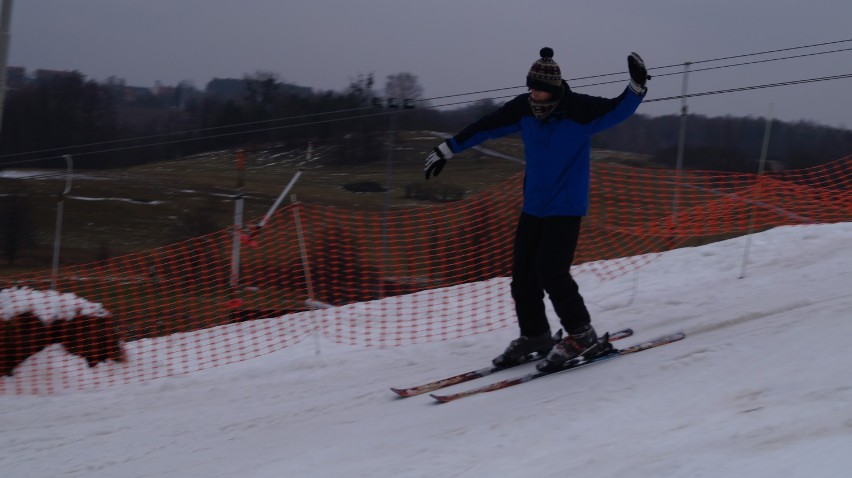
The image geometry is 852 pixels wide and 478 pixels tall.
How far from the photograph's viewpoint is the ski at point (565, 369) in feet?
16.3

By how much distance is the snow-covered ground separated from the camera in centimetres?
348

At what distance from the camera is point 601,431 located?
3.87 meters

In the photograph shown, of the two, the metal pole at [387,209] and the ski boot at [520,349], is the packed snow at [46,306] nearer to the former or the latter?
the metal pole at [387,209]

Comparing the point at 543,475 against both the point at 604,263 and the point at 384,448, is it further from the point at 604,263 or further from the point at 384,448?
the point at 604,263

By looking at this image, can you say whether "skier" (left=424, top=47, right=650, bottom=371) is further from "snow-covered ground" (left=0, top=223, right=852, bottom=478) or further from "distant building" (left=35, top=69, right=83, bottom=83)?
"distant building" (left=35, top=69, right=83, bottom=83)

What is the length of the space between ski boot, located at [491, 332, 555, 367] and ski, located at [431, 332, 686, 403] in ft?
0.87

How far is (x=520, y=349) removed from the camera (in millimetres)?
5492

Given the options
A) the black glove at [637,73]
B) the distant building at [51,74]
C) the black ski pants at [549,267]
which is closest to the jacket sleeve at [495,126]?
the black ski pants at [549,267]

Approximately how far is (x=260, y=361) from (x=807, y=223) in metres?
5.97

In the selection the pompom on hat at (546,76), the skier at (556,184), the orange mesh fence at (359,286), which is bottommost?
the orange mesh fence at (359,286)

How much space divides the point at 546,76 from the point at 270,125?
45.8 ft

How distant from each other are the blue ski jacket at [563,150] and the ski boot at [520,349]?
0.91 metres

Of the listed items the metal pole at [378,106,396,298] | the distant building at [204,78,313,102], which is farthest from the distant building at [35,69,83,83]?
the metal pole at [378,106,396,298]

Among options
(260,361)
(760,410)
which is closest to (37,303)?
(260,361)
